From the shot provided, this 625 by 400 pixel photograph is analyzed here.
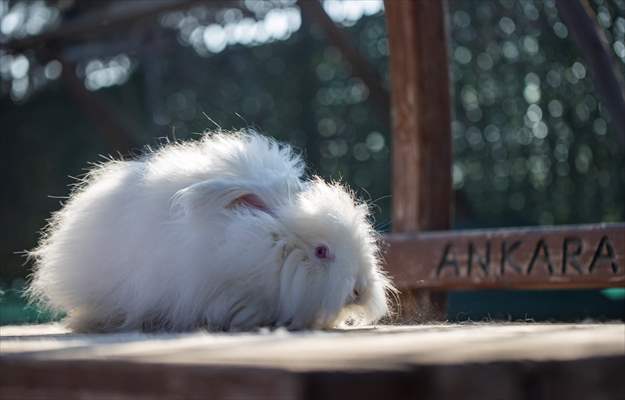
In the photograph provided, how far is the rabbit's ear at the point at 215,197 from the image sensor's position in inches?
94.0

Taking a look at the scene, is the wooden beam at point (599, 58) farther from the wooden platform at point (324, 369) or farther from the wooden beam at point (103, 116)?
the wooden beam at point (103, 116)

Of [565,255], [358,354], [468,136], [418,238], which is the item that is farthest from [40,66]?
[358,354]

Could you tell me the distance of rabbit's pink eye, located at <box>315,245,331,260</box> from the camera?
2365 millimetres

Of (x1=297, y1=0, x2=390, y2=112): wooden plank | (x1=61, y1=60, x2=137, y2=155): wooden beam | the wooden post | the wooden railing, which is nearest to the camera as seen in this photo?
the wooden railing

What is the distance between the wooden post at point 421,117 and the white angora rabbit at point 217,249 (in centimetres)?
176

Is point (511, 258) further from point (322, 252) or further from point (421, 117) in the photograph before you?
point (322, 252)

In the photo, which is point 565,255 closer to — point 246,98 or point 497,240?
point 497,240

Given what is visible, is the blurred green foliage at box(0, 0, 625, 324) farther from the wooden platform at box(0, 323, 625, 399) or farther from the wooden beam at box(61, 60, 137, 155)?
the wooden platform at box(0, 323, 625, 399)

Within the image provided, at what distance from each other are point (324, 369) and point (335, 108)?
220 inches

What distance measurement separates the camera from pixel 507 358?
4.01 feet

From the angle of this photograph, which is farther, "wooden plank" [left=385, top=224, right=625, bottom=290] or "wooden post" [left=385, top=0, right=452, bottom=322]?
"wooden post" [left=385, top=0, right=452, bottom=322]

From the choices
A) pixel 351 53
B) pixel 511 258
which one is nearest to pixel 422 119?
pixel 511 258

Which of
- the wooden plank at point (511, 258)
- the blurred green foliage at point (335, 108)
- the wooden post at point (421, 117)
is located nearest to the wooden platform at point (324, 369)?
the wooden plank at point (511, 258)

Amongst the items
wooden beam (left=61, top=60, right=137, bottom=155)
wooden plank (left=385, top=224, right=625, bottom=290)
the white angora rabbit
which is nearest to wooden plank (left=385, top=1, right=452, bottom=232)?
wooden plank (left=385, top=224, right=625, bottom=290)
